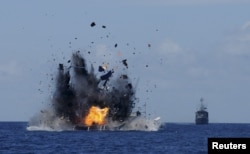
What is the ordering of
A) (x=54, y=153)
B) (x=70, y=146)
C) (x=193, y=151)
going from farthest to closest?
(x=70, y=146), (x=193, y=151), (x=54, y=153)

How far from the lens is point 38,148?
15475cm

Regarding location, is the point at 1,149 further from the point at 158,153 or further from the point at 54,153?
the point at 158,153

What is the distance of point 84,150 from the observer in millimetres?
148375

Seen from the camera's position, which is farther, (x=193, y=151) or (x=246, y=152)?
(x=193, y=151)

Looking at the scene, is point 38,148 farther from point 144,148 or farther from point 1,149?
point 144,148

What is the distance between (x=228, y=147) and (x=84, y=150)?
97520 mm

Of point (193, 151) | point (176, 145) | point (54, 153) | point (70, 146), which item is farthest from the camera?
point (176, 145)

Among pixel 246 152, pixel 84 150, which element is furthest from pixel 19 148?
pixel 246 152

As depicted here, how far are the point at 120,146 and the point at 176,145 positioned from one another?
495 inches

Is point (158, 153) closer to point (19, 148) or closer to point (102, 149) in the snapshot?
point (102, 149)

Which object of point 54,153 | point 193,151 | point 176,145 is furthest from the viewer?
point 176,145

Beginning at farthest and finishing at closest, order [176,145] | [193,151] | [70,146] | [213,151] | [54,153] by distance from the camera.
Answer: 1. [176,145]
2. [70,146]
3. [193,151]
4. [54,153]
5. [213,151]

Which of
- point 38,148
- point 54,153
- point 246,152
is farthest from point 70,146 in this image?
point 246,152

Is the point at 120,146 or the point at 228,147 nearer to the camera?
the point at 228,147
